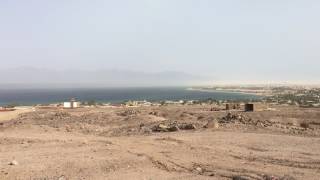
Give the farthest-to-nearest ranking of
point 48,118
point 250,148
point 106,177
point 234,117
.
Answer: point 48,118, point 234,117, point 250,148, point 106,177

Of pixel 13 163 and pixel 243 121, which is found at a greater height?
pixel 243 121

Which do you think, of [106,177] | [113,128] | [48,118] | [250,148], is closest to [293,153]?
[250,148]

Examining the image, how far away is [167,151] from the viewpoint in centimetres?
2520

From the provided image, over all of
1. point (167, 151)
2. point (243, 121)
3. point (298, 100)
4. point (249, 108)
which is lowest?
point (298, 100)

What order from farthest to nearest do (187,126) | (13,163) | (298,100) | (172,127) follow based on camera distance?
(298,100) < (187,126) < (172,127) < (13,163)

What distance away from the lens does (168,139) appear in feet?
96.2

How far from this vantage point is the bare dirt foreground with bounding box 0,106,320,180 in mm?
20688

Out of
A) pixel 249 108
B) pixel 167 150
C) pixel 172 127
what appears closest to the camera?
pixel 167 150

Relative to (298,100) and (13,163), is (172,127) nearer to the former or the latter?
(13,163)

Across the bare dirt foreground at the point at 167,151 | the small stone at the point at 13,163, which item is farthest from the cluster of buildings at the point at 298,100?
the small stone at the point at 13,163

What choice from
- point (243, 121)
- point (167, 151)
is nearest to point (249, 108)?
point (243, 121)

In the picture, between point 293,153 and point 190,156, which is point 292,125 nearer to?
point 293,153

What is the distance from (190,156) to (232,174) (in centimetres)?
397

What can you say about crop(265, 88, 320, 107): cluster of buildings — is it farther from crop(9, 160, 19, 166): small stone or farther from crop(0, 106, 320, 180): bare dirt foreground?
crop(9, 160, 19, 166): small stone
